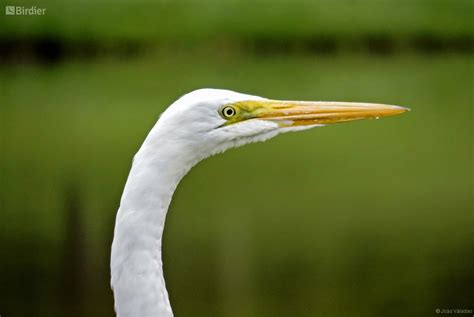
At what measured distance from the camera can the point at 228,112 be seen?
3.48ft

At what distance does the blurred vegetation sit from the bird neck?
1.20m

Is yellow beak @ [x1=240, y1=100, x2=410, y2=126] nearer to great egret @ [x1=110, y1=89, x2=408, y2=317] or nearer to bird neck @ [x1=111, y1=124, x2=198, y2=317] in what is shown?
great egret @ [x1=110, y1=89, x2=408, y2=317]

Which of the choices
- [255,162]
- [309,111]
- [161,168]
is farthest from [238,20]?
[161,168]

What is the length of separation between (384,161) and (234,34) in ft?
2.85

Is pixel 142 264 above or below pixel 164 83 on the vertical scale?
below

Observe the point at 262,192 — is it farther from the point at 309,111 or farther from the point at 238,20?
the point at 309,111

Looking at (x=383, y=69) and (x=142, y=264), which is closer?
(x=142, y=264)

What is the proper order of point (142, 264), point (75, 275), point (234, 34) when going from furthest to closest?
point (234, 34)
point (75, 275)
point (142, 264)

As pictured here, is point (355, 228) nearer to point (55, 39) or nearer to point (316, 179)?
point (316, 179)

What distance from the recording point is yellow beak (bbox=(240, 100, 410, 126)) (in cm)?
109

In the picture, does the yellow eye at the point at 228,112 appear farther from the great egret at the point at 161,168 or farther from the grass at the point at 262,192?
the grass at the point at 262,192

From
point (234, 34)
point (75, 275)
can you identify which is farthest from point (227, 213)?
point (234, 34)

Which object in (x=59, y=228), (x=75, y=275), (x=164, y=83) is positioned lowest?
(x=75, y=275)

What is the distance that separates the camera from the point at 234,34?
2.86m
